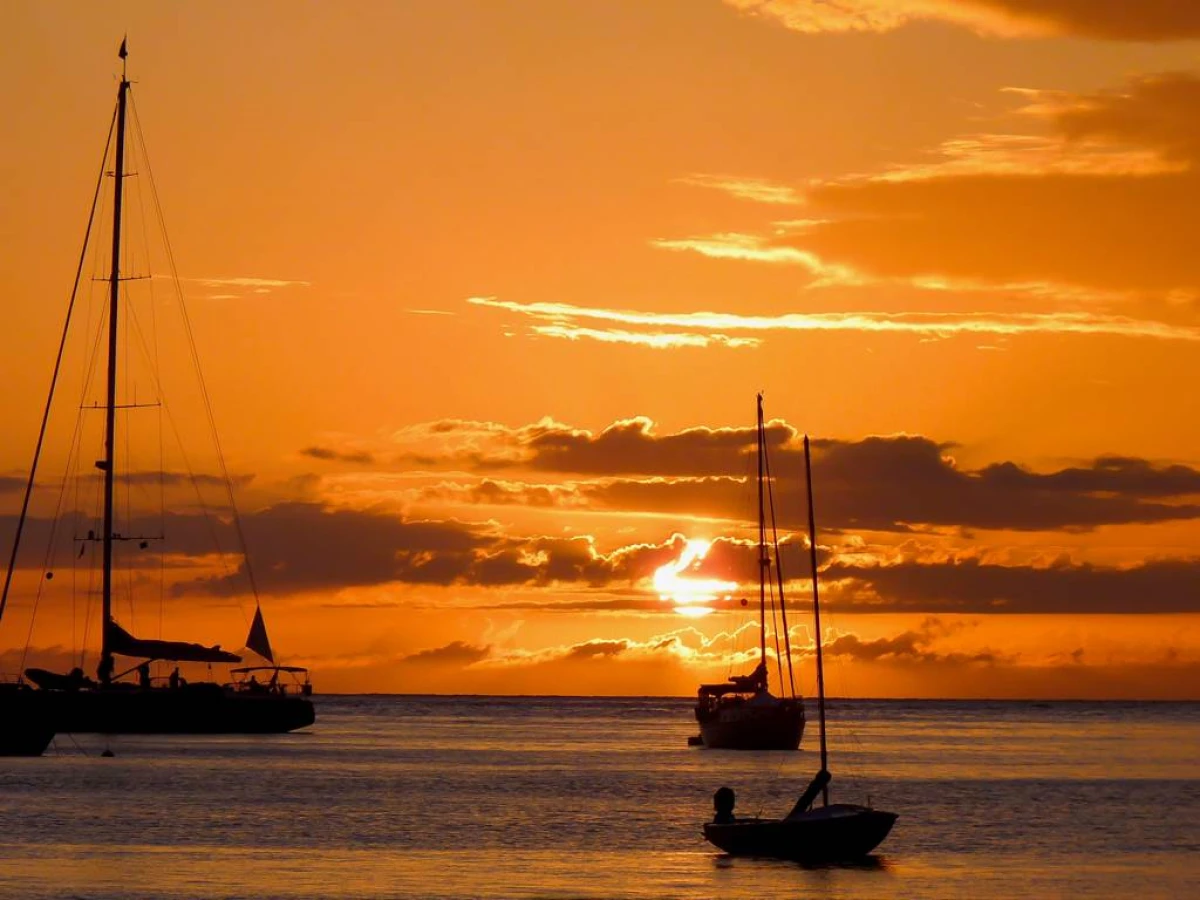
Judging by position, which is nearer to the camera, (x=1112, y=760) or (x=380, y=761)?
(x=380, y=761)

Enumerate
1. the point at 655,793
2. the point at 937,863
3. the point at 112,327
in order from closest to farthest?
the point at 937,863 → the point at 655,793 → the point at 112,327

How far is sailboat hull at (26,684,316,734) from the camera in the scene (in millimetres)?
111938

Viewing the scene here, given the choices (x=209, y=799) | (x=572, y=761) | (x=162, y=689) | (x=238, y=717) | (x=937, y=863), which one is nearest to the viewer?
(x=937, y=863)

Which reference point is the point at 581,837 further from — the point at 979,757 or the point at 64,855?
the point at 979,757

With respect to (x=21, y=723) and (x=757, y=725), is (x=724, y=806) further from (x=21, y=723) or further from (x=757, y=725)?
(x=757, y=725)

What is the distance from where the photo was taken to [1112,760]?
146500mm

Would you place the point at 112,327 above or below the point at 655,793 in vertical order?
above

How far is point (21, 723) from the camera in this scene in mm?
103812

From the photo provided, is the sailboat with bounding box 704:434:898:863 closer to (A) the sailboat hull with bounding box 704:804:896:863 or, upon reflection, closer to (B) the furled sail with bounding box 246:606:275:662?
(A) the sailboat hull with bounding box 704:804:896:863

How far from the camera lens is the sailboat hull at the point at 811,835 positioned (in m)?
60.6

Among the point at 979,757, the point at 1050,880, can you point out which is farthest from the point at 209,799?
the point at 979,757

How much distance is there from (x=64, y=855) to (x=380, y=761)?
68685 millimetres

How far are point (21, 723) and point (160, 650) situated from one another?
15.4 metres

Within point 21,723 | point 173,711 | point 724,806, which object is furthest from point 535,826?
point 173,711
